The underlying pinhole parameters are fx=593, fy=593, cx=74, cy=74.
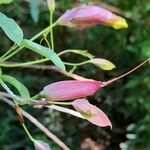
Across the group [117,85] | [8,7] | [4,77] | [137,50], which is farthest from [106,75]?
[4,77]

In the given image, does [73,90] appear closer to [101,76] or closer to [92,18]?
[92,18]

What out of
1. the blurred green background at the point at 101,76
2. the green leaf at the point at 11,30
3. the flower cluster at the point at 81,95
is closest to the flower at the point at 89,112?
the flower cluster at the point at 81,95

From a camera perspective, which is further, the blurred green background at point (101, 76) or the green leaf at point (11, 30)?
the blurred green background at point (101, 76)

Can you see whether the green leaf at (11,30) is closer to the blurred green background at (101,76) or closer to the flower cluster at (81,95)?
the flower cluster at (81,95)

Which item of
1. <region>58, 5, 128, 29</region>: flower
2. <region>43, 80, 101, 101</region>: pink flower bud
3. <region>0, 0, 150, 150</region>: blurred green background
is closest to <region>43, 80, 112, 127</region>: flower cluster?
<region>43, 80, 101, 101</region>: pink flower bud

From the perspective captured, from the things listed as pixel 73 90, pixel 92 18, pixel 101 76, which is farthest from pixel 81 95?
pixel 101 76

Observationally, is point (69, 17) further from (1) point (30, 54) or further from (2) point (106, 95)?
(2) point (106, 95)
